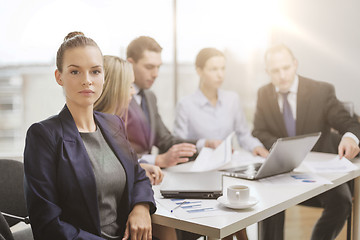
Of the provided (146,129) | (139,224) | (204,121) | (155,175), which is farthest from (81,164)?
(204,121)

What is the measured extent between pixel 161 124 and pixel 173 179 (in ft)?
3.57

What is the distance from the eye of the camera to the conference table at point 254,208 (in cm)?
121

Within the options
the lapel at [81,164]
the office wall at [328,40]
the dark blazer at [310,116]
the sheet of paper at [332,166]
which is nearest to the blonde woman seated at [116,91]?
the lapel at [81,164]

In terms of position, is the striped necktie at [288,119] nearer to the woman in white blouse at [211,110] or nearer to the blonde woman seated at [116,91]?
the woman in white blouse at [211,110]

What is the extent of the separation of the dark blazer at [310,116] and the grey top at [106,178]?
161cm

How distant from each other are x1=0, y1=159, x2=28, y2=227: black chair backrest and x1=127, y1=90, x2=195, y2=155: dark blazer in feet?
2.63

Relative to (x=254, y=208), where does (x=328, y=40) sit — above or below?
above

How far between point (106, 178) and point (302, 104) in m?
1.76

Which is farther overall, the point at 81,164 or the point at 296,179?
the point at 296,179

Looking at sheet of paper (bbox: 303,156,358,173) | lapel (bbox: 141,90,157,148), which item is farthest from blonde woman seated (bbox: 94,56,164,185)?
sheet of paper (bbox: 303,156,358,173)

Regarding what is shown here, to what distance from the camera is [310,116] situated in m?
2.66

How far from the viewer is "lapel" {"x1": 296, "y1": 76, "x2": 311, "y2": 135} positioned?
2678 millimetres

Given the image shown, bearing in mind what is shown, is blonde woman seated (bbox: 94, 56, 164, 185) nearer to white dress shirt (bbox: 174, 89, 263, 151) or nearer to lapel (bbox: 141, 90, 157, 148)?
lapel (bbox: 141, 90, 157, 148)

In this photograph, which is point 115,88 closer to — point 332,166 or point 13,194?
point 13,194
